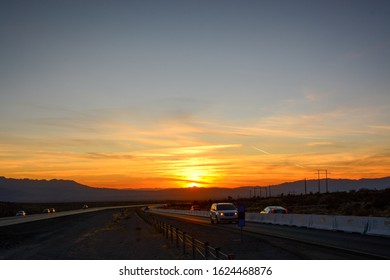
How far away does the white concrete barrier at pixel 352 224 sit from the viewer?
2869 centimetres

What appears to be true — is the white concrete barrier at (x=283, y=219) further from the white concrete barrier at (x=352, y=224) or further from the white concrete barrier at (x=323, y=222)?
the white concrete barrier at (x=352, y=224)

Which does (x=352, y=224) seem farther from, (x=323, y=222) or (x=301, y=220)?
(x=301, y=220)

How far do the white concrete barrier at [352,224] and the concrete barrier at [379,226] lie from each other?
365 millimetres

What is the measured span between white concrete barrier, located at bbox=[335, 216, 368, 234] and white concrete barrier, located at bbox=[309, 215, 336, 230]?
2.25 ft

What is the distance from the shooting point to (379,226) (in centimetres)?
2730

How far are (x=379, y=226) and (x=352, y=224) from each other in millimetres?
3045

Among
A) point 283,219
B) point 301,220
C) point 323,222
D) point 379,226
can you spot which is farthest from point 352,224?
point 283,219

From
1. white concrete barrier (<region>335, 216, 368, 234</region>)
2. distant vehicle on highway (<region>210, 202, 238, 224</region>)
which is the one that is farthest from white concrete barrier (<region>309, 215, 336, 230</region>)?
distant vehicle on highway (<region>210, 202, 238, 224</region>)

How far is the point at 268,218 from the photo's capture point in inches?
1889

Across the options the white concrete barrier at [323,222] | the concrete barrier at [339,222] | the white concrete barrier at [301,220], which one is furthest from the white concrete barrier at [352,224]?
the white concrete barrier at [301,220]

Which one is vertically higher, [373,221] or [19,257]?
[373,221]
